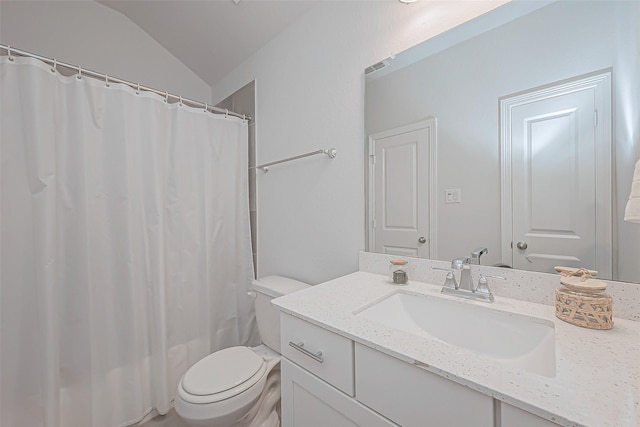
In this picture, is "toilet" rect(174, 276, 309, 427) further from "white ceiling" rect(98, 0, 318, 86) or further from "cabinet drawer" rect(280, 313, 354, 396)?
"white ceiling" rect(98, 0, 318, 86)

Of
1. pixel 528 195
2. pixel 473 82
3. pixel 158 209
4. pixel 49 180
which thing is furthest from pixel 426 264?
pixel 49 180

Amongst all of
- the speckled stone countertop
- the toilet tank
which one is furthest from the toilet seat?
the speckled stone countertop

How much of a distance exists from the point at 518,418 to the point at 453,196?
72 cm

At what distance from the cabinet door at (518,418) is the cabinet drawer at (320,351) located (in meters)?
0.31

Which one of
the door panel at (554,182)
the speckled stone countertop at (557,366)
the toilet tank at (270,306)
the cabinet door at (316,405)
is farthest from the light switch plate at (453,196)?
the toilet tank at (270,306)

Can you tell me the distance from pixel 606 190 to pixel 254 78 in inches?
78.7

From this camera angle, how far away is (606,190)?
0.70 m

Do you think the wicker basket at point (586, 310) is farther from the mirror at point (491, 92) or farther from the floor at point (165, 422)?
the floor at point (165, 422)

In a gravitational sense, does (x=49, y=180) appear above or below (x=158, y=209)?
above

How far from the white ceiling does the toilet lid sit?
1949 millimetres

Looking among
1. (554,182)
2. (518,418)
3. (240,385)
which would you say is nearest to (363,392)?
(518,418)

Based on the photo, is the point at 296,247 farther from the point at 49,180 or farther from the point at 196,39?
the point at 196,39

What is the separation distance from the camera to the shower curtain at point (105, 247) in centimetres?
108

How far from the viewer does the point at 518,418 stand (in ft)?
1.37
